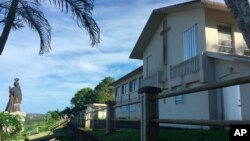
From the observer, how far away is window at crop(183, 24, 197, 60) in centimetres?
1995

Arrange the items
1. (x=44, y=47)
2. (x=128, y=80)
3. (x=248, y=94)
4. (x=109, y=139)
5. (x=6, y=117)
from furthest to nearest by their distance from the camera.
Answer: (x=128, y=80) → (x=6, y=117) → (x=248, y=94) → (x=44, y=47) → (x=109, y=139)

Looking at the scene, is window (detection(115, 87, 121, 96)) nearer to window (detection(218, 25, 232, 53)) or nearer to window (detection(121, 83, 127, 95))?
window (detection(121, 83, 127, 95))

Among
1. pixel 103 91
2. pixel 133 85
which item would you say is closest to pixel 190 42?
pixel 133 85

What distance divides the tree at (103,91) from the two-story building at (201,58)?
3879 cm

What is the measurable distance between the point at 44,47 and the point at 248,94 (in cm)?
934

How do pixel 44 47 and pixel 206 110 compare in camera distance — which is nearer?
pixel 44 47

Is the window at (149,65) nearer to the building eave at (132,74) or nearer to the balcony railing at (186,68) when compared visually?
the building eave at (132,74)

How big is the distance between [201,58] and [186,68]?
2.13 metres

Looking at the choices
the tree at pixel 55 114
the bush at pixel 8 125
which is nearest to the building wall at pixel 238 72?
the bush at pixel 8 125

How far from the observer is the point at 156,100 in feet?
17.8

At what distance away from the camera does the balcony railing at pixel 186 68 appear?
19.1 m

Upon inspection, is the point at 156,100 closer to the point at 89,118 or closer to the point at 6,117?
the point at 89,118

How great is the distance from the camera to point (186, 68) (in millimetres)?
20344

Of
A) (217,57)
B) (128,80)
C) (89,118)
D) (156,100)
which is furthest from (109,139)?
(128,80)
